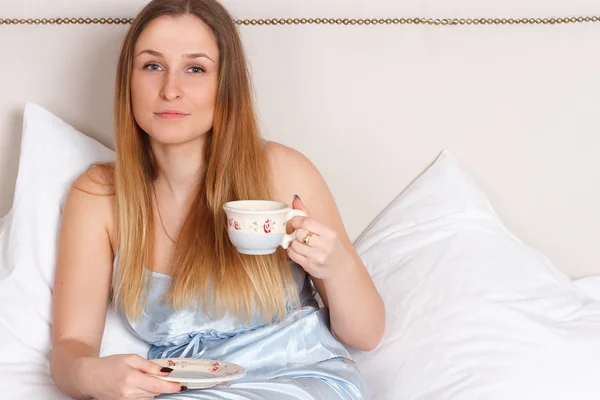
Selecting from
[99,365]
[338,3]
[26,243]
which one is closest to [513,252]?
[338,3]

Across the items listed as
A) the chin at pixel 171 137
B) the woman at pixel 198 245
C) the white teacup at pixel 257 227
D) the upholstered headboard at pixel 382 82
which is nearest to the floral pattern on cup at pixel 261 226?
the white teacup at pixel 257 227

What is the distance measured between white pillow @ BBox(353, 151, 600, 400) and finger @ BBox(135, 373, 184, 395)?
1.57 feet

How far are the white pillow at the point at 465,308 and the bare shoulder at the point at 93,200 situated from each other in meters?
0.61

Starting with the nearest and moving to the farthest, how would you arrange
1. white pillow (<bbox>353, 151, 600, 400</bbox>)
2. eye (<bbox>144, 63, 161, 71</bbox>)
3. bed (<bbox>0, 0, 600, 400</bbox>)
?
white pillow (<bbox>353, 151, 600, 400</bbox>)
eye (<bbox>144, 63, 161, 71</bbox>)
bed (<bbox>0, 0, 600, 400</bbox>)

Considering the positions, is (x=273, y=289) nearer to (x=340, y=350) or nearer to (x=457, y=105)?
(x=340, y=350)

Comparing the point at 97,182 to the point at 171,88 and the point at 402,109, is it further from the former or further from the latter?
the point at 402,109

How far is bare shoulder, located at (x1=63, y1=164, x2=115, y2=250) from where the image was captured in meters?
1.66

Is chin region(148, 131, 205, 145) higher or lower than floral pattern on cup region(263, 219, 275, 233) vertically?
higher

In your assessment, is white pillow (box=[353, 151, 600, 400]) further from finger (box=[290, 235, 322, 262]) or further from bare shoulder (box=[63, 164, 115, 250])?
bare shoulder (box=[63, 164, 115, 250])

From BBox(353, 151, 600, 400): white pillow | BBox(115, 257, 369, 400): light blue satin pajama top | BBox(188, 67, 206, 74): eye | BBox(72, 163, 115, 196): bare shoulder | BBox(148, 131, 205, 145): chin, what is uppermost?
BBox(188, 67, 206, 74): eye

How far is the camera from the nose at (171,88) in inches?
60.1

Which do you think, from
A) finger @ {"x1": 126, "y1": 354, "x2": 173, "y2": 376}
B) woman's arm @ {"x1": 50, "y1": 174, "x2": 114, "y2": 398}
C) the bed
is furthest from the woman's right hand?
the bed

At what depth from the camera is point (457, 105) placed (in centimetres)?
198

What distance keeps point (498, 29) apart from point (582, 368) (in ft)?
2.93
